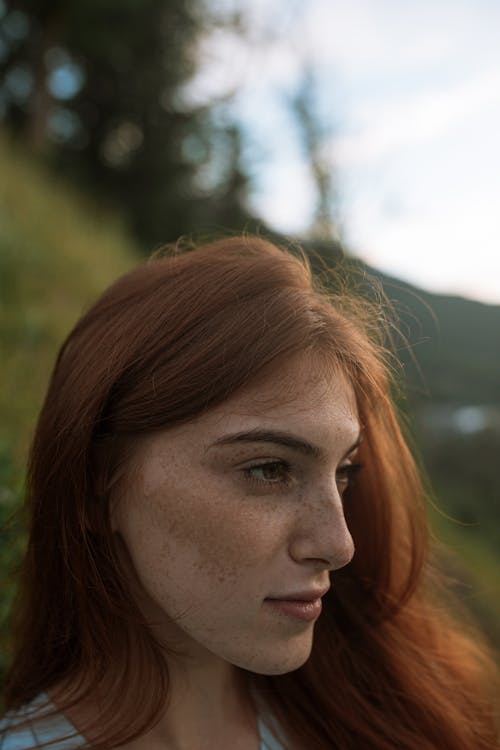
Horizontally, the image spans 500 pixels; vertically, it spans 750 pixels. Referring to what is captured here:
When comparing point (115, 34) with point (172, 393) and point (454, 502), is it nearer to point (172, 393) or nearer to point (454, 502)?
point (454, 502)

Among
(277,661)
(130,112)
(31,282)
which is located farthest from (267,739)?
(130,112)

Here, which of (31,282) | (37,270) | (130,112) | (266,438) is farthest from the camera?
(130,112)

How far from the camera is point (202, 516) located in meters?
1.35

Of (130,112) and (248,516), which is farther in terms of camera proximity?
(130,112)

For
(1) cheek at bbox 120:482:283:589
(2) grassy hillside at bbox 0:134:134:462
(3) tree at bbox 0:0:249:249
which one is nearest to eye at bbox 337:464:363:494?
(1) cheek at bbox 120:482:283:589

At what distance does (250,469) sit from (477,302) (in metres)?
1.61

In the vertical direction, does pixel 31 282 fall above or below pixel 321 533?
below

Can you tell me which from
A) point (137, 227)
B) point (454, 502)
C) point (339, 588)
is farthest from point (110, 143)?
point (339, 588)

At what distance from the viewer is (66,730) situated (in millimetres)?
1479

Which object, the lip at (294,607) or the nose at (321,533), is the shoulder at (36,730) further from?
the nose at (321,533)

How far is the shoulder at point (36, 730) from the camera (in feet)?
4.78

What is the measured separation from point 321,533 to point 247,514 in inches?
6.3

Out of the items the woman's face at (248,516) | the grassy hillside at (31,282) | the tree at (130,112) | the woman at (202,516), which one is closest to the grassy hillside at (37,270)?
the grassy hillside at (31,282)

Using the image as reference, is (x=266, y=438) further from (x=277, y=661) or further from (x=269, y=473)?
(x=277, y=661)
